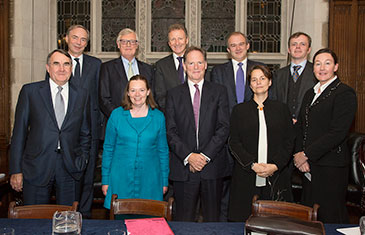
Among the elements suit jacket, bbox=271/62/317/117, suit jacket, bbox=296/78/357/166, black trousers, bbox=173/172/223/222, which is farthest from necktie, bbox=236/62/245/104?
black trousers, bbox=173/172/223/222

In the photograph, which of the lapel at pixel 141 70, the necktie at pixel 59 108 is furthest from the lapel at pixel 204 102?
the necktie at pixel 59 108

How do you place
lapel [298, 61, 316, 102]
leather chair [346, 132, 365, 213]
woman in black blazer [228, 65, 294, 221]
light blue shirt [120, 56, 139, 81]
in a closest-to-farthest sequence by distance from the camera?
woman in black blazer [228, 65, 294, 221] → lapel [298, 61, 316, 102] → light blue shirt [120, 56, 139, 81] → leather chair [346, 132, 365, 213]

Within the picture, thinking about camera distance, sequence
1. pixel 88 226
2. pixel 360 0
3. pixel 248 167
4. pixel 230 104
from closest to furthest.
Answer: pixel 88 226, pixel 248 167, pixel 230 104, pixel 360 0

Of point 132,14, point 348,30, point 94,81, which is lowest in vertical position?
point 94,81

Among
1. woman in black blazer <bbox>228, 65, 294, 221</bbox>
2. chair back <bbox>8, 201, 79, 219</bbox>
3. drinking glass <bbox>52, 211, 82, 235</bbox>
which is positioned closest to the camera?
drinking glass <bbox>52, 211, 82, 235</bbox>

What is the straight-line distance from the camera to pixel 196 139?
115 inches

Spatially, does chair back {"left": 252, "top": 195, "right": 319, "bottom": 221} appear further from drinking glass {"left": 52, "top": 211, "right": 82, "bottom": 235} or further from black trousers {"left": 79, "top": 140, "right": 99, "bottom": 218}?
black trousers {"left": 79, "top": 140, "right": 99, "bottom": 218}

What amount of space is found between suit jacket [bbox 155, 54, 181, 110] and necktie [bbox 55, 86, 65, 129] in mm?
948

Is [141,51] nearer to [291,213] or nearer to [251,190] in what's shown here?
[251,190]

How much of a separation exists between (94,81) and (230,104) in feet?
4.38

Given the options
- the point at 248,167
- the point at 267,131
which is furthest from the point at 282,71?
the point at 248,167

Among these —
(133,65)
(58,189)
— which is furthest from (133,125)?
(133,65)

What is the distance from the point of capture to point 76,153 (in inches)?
110

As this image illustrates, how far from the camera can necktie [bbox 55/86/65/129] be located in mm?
2693
